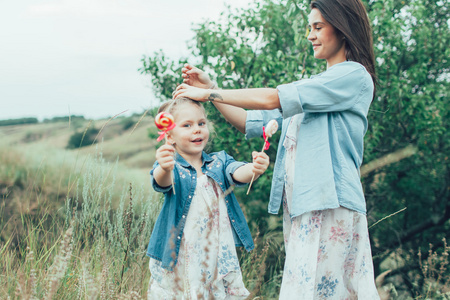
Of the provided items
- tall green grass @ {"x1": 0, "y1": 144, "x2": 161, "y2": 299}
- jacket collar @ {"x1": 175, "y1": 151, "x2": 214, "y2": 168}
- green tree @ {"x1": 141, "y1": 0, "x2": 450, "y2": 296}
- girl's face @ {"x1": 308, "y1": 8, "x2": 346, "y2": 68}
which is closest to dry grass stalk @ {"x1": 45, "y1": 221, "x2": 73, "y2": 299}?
tall green grass @ {"x1": 0, "y1": 144, "x2": 161, "y2": 299}

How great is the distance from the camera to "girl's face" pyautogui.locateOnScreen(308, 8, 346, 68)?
2285 mm

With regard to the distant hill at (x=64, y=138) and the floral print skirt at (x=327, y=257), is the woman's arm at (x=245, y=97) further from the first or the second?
the distant hill at (x=64, y=138)

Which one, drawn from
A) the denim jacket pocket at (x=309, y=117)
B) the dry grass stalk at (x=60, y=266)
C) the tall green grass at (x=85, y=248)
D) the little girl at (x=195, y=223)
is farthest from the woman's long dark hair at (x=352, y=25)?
the dry grass stalk at (x=60, y=266)

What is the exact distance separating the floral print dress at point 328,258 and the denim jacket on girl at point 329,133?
8 cm

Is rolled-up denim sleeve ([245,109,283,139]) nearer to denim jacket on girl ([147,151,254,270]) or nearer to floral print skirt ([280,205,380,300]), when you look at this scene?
denim jacket on girl ([147,151,254,270])

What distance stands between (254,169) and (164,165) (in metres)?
0.43

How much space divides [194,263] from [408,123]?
365 cm

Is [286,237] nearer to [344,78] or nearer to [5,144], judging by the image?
[344,78]

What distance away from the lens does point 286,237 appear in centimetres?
248

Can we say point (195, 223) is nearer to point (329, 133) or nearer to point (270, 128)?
point (270, 128)

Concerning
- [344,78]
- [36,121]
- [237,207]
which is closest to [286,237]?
[237,207]

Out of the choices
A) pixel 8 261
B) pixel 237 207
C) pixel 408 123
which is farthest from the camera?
pixel 408 123

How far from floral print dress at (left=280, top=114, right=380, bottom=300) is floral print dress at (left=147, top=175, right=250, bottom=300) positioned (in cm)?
31

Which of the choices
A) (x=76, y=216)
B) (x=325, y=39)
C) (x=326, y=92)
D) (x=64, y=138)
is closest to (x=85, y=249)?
(x=76, y=216)
